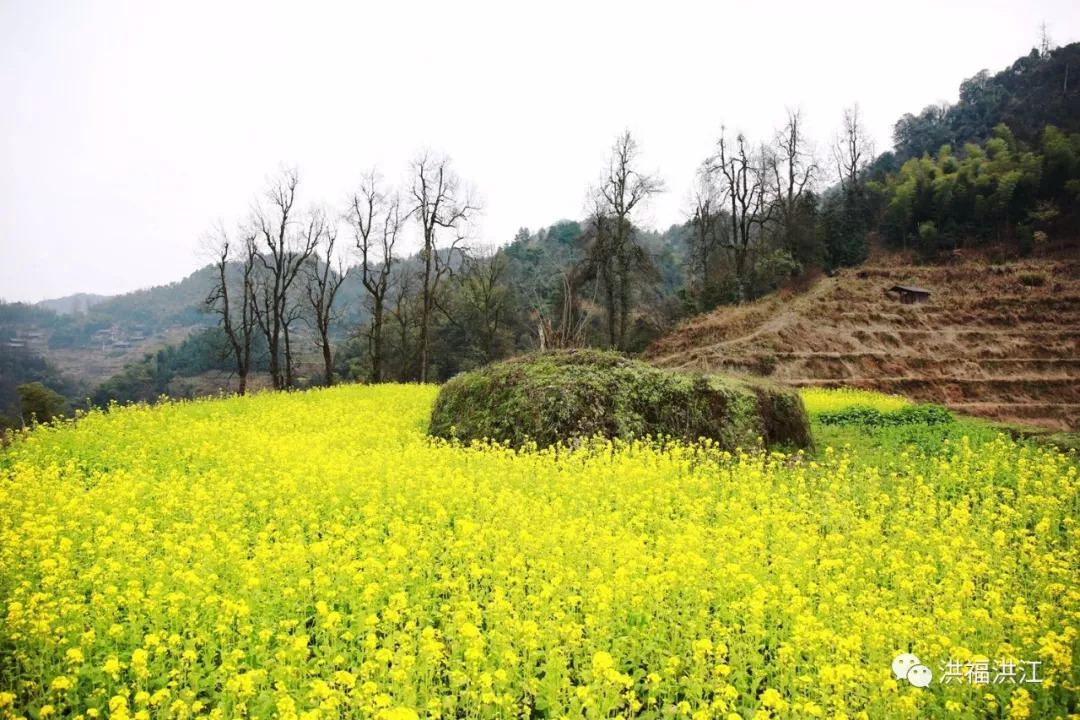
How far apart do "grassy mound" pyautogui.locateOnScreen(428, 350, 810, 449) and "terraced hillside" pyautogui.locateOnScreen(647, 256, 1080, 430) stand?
1373 centimetres

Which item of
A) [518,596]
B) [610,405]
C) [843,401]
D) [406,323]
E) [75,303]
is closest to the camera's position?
[518,596]

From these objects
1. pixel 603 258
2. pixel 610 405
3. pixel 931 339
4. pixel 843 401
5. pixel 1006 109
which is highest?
pixel 1006 109

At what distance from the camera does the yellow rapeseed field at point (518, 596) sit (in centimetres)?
387

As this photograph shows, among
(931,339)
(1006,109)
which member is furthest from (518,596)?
(1006,109)

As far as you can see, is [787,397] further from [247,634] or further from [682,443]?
[247,634]

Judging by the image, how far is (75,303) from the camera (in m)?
80.6

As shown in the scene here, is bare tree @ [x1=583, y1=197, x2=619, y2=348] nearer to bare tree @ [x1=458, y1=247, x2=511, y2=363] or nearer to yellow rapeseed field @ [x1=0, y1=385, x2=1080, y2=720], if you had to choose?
bare tree @ [x1=458, y1=247, x2=511, y2=363]

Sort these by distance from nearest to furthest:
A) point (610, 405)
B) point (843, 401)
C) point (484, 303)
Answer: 1. point (610, 405)
2. point (843, 401)
3. point (484, 303)

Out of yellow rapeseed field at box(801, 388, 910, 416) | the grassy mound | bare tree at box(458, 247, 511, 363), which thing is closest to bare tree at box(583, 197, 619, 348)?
bare tree at box(458, 247, 511, 363)

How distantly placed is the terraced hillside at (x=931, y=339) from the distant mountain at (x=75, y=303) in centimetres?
7539

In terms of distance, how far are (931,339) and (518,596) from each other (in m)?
35.4

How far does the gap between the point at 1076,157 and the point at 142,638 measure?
54.8 m

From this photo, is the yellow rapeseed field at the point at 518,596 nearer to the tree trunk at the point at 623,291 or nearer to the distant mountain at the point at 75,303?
the tree trunk at the point at 623,291

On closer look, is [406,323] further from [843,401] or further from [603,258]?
[843,401]
